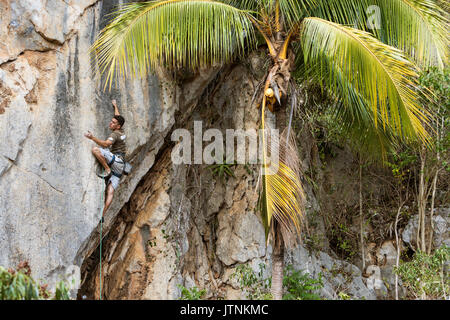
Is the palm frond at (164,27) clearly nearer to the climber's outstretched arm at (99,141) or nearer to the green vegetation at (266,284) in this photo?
the climber's outstretched arm at (99,141)

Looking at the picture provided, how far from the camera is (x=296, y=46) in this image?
7902mm

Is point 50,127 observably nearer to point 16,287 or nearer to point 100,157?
point 100,157

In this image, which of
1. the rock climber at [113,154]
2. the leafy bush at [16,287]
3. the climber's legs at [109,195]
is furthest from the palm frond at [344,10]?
the leafy bush at [16,287]

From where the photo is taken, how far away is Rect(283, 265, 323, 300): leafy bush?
894 cm

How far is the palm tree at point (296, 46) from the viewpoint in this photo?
6.51 metres

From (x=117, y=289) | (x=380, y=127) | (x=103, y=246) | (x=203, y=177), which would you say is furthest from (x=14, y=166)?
(x=380, y=127)

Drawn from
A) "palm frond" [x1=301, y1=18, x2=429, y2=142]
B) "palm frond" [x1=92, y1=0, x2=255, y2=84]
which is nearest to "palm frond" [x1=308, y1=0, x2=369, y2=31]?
"palm frond" [x1=301, y1=18, x2=429, y2=142]

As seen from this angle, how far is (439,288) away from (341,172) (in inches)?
139

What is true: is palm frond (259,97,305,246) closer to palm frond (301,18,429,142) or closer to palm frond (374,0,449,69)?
palm frond (301,18,429,142)

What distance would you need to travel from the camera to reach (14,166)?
282 inches

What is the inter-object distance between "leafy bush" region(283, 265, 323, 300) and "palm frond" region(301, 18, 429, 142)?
3340 mm

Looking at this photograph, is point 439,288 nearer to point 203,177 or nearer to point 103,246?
point 203,177

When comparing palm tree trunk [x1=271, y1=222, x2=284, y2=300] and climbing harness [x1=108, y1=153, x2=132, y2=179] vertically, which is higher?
climbing harness [x1=108, y1=153, x2=132, y2=179]

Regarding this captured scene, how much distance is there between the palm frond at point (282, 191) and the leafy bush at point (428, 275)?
295 centimetres
